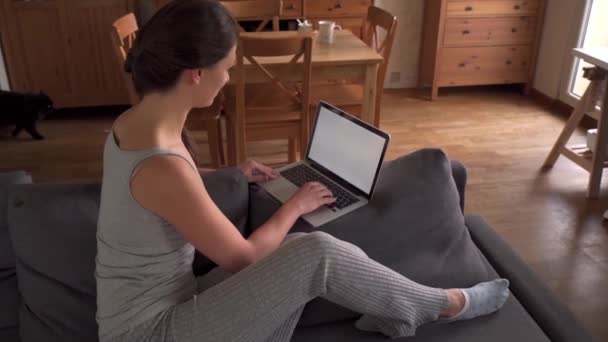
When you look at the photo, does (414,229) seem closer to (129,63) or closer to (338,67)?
(129,63)

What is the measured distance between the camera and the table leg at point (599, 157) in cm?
289

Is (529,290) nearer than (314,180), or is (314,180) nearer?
(529,290)

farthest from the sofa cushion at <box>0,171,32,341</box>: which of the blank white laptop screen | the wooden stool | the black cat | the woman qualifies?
the wooden stool

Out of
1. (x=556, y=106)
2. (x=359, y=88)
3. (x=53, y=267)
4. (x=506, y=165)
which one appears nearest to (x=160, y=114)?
(x=53, y=267)

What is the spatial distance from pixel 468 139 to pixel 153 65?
9.66 feet

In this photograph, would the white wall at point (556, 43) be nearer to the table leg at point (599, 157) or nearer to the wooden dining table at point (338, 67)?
the table leg at point (599, 157)

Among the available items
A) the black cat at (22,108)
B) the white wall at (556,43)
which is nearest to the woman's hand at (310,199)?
the black cat at (22,108)

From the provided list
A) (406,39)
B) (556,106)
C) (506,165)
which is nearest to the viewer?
(506,165)

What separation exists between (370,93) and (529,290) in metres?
1.49

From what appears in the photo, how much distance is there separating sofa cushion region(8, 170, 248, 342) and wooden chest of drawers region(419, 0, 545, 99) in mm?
3444

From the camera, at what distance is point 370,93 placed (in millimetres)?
2859

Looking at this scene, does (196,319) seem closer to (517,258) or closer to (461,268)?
(461,268)

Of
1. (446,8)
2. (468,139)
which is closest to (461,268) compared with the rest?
(468,139)

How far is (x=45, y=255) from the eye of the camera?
4.72 feet
